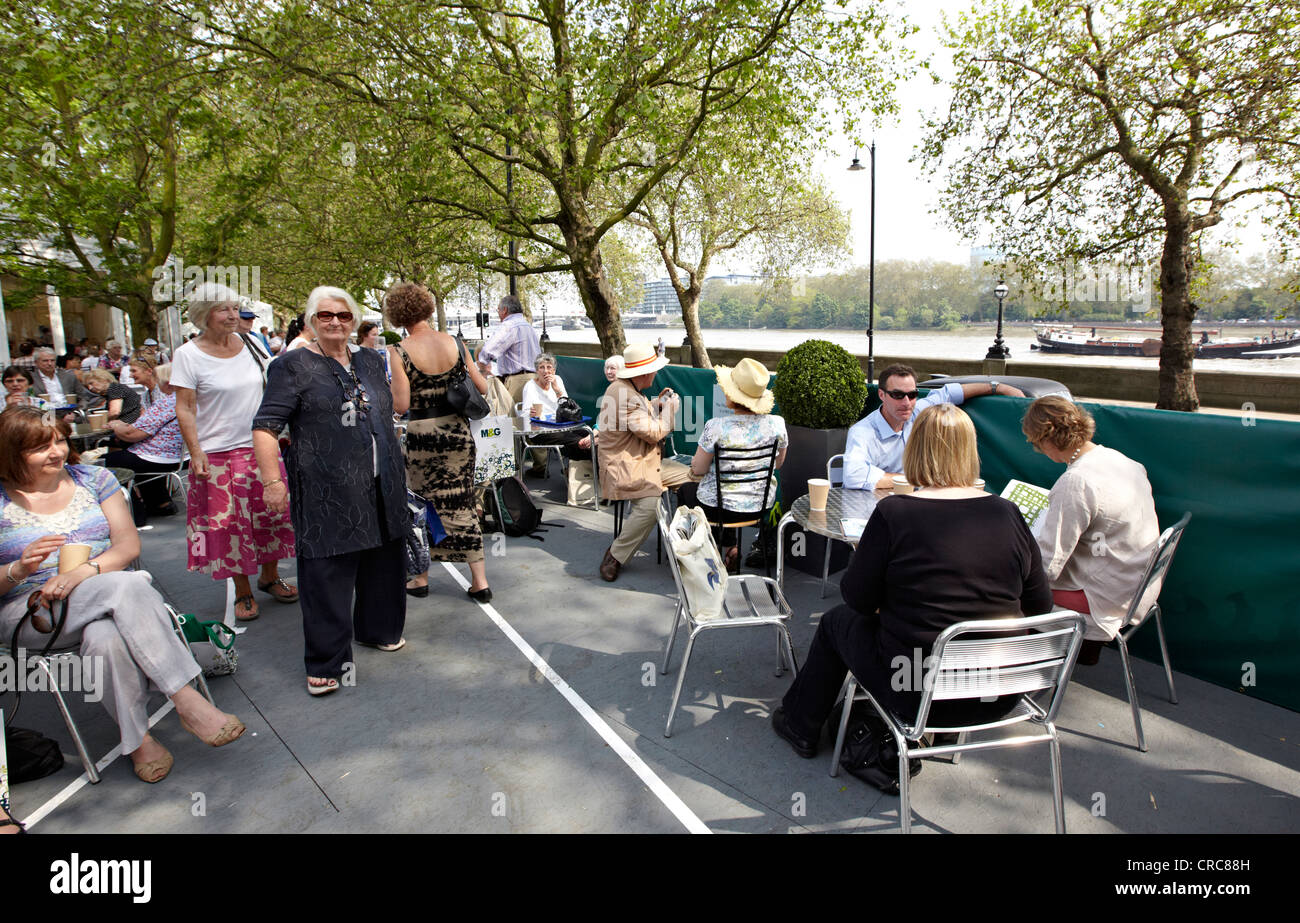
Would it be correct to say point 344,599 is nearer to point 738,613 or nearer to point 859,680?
point 738,613

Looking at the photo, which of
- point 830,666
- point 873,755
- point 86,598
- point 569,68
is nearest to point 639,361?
point 830,666

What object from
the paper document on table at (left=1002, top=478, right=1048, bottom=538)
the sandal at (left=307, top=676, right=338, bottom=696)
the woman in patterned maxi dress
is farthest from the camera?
the woman in patterned maxi dress

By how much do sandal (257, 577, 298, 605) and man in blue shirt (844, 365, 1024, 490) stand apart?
379cm

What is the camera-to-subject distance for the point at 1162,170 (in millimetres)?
13000

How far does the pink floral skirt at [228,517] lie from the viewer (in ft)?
14.5

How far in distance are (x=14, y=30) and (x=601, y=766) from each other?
11.9 metres

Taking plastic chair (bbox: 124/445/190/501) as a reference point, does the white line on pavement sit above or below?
below

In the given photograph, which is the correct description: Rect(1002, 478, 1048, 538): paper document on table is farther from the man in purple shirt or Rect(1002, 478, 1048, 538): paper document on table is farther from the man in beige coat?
the man in purple shirt

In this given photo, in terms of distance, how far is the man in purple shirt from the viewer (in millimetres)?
8602

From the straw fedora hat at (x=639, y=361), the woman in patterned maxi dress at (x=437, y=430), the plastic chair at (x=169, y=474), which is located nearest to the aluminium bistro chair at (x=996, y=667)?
the woman in patterned maxi dress at (x=437, y=430)

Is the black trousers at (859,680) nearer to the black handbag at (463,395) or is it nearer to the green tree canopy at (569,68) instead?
the black handbag at (463,395)

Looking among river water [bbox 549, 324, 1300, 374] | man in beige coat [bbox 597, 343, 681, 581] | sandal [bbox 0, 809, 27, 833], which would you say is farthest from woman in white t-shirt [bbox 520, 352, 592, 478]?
sandal [bbox 0, 809, 27, 833]
